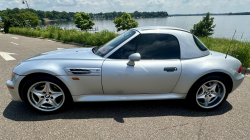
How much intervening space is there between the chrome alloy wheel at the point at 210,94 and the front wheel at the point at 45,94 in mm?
2435

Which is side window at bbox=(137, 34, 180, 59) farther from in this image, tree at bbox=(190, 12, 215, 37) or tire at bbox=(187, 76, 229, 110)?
tree at bbox=(190, 12, 215, 37)

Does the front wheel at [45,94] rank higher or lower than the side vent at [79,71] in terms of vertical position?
lower

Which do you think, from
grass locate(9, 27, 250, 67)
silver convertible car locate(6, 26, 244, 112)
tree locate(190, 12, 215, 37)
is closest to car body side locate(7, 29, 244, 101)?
silver convertible car locate(6, 26, 244, 112)

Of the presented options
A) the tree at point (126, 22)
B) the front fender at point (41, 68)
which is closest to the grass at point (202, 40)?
the front fender at point (41, 68)

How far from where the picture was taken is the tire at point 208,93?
2.89 meters

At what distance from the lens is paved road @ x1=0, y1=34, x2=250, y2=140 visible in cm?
241

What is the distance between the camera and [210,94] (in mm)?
3051

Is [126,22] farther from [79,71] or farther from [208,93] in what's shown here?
[79,71]

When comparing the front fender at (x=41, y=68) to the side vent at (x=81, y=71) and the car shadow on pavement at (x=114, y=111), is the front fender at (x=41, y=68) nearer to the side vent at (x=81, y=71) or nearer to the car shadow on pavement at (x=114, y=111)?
the side vent at (x=81, y=71)

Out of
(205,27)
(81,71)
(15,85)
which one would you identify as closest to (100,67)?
(81,71)

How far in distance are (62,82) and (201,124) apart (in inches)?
95.4

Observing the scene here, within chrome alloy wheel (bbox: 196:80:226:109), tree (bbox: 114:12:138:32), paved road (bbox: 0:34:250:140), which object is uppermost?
tree (bbox: 114:12:138:32)

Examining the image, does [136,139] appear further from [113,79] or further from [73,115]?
[73,115]

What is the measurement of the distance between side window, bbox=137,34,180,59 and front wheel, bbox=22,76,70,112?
4.99 feet
